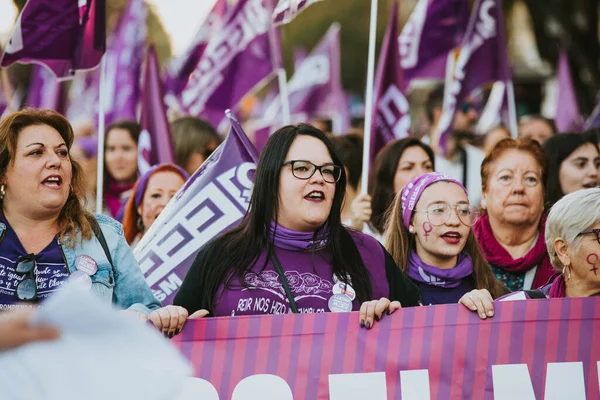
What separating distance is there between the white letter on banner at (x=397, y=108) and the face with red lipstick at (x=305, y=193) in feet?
11.5

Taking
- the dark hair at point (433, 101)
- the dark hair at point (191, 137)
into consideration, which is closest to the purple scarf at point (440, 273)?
the dark hair at point (191, 137)

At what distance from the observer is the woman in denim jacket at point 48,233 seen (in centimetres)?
428

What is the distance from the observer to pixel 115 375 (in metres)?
2.98

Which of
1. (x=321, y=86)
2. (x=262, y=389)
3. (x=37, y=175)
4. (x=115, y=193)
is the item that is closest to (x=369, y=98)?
(x=115, y=193)

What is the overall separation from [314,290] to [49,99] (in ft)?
24.9

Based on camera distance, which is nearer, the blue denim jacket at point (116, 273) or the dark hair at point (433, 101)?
the blue denim jacket at point (116, 273)

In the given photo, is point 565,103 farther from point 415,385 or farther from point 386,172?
point 415,385

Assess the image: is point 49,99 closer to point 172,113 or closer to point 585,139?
point 172,113

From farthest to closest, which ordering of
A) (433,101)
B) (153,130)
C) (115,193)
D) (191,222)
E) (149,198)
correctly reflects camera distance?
(433,101)
(115,193)
(153,130)
(149,198)
(191,222)

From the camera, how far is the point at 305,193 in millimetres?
4500

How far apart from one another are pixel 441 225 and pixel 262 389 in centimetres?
137

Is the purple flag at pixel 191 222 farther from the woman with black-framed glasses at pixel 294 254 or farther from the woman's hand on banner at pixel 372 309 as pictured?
the woman's hand on banner at pixel 372 309

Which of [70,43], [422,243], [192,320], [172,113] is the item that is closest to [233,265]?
[192,320]

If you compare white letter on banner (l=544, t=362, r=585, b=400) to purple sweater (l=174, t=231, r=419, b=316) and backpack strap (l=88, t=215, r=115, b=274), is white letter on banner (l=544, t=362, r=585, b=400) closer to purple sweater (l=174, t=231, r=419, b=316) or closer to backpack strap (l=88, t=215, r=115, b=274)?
purple sweater (l=174, t=231, r=419, b=316)
